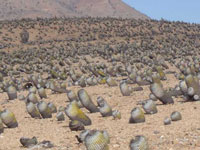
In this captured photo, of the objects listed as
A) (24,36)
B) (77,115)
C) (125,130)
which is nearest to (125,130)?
(125,130)

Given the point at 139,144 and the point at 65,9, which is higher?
the point at 65,9

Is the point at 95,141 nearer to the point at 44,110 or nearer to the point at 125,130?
the point at 125,130

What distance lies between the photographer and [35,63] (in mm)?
28500

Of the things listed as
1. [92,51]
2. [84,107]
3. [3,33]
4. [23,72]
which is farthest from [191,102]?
[3,33]

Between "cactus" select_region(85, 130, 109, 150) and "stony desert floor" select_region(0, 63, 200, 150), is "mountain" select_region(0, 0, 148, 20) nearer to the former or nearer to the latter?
"stony desert floor" select_region(0, 63, 200, 150)

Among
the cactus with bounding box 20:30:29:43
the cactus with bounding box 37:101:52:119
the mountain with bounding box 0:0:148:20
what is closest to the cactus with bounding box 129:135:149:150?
the cactus with bounding box 37:101:52:119

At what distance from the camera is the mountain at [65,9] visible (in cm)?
10562

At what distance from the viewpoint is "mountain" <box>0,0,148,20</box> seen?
106 metres

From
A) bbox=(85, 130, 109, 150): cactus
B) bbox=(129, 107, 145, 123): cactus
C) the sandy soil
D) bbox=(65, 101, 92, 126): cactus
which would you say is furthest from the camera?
bbox=(65, 101, 92, 126): cactus

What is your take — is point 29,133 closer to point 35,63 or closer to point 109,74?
point 109,74

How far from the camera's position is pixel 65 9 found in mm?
129250

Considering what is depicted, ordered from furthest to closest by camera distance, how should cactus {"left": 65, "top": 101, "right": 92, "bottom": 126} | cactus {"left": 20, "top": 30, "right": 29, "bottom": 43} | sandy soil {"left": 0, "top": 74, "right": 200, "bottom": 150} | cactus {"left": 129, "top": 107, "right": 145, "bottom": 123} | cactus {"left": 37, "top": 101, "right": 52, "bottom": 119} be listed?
cactus {"left": 20, "top": 30, "right": 29, "bottom": 43}
cactus {"left": 37, "top": 101, "right": 52, "bottom": 119}
cactus {"left": 65, "top": 101, "right": 92, "bottom": 126}
cactus {"left": 129, "top": 107, "right": 145, "bottom": 123}
sandy soil {"left": 0, "top": 74, "right": 200, "bottom": 150}

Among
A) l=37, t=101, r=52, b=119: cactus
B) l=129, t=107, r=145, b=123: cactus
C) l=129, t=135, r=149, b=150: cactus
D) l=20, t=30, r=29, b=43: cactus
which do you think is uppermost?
l=20, t=30, r=29, b=43: cactus

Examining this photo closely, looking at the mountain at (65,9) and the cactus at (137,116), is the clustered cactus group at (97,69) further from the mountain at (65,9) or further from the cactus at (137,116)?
the mountain at (65,9)
